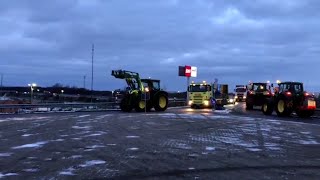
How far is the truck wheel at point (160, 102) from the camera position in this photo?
3906 cm

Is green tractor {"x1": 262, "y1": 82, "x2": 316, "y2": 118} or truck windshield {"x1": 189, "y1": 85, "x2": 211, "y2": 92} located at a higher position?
truck windshield {"x1": 189, "y1": 85, "x2": 211, "y2": 92}

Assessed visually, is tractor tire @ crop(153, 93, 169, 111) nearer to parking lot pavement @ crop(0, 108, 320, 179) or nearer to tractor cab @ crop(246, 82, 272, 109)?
tractor cab @ crop(246, 82, 272, 109)

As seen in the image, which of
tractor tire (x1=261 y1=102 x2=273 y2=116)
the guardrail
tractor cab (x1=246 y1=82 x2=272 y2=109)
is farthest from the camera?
tractor cab (x1=246 y1=82 x2=272 y2=109)

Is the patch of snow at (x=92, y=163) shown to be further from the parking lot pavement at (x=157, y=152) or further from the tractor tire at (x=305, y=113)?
the tractor tire at (x=305, y=113)

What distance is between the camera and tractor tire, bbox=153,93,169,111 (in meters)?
39.0

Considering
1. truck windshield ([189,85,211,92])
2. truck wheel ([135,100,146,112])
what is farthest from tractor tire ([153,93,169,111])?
truck windshield ([189,85,211,92])

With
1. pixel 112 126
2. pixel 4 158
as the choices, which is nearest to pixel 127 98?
pixel 112 126

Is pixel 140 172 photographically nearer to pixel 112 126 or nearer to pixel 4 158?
pixel 4 158

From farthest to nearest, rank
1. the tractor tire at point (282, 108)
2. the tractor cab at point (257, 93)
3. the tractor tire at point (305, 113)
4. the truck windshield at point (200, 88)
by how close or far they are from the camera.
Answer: the truck windshield at point (200, 88), the tractor cab at point (257, 93), the tractor tire at point (282, 108), the tractor tire at point (305, 113)

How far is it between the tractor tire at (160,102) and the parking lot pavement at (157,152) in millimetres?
17101

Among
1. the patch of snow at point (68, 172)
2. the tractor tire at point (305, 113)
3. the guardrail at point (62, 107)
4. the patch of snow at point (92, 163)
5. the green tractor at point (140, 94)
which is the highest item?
the green tractor at point (140, 94)

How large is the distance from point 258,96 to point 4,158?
33.2 meters

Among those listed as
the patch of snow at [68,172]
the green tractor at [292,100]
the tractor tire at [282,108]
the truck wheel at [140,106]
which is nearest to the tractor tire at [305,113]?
the green tractor at [292,100]

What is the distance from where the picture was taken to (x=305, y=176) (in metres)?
10.6
